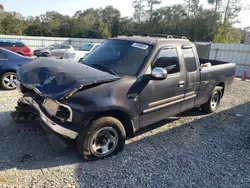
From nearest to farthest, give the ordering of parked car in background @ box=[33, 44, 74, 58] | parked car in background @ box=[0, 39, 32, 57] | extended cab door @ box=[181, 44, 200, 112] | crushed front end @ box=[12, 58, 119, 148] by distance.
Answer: crushed front end @ box=[12, 58, 119, 148] < extended cab door @ box=[181, 44, 200, 112] < parked car in background @ box=[0, 39, 32, 57] < parked car in background @ box=[33, 44, 74, 58]

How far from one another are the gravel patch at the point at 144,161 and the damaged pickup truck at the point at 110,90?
0.33m

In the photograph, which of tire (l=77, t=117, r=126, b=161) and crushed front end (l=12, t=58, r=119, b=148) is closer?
crushed front end (l=12, t=58, r=119, b=148)

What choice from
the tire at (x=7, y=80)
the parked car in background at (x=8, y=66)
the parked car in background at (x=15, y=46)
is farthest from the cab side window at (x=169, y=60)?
the parked car in background at (x=15, y=46)

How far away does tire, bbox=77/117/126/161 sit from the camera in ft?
10.4

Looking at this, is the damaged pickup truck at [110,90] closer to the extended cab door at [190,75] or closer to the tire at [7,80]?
the extended cab door at [190,75]

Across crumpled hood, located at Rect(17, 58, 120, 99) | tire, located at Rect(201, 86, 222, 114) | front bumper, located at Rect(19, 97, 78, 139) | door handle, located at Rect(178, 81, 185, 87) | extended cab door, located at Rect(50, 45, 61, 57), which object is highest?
crumpled hood, located at Rect(17, 58, 120, 99)

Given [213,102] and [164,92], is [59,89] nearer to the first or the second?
[164,92]

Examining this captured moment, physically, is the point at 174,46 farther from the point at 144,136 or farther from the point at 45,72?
the point at 45,72

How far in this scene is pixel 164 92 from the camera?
4.04 metres

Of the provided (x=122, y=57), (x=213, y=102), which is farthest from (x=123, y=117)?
(x=213, y=102)

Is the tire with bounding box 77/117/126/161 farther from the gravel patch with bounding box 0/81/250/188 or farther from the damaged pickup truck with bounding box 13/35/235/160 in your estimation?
the gravel patch with bounding box 0/81/250/188

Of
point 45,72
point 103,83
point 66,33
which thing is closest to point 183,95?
point 103,83

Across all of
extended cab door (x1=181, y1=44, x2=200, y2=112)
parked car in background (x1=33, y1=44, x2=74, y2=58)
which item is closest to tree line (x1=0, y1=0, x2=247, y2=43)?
parked car in background (x1=33, y1=44, x2=74, y2=58)

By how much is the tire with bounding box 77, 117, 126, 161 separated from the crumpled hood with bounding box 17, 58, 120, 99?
1.98 ft
